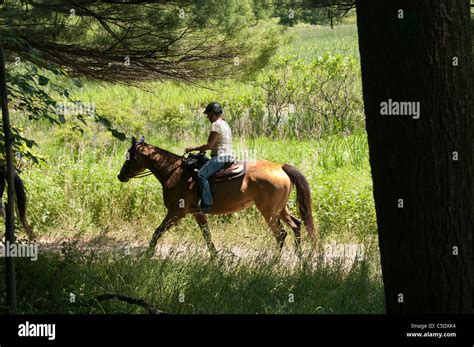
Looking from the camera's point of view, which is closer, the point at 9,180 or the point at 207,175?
the point at 9,180

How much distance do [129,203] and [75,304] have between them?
686cm

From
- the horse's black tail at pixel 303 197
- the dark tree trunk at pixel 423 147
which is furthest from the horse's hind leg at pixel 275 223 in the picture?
the dark tree trunk at pixel 423 147

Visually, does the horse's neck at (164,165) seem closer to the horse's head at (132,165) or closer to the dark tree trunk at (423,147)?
the horse's head at (132,165)

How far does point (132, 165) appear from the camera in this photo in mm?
11555

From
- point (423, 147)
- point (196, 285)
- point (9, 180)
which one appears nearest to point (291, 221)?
point (196, 285)

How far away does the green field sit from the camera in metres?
6.97

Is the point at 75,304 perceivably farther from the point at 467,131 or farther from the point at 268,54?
the point at 268,54

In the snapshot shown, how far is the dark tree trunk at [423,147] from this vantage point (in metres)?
4.09

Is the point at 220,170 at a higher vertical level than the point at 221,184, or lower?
higher

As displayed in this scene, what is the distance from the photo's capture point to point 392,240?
4.25m

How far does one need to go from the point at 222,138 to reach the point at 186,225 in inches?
70.4

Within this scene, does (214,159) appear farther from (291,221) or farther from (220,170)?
(291,221)

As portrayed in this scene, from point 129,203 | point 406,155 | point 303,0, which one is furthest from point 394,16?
point 129,203

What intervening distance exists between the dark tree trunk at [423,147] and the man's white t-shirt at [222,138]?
6.56 meters
